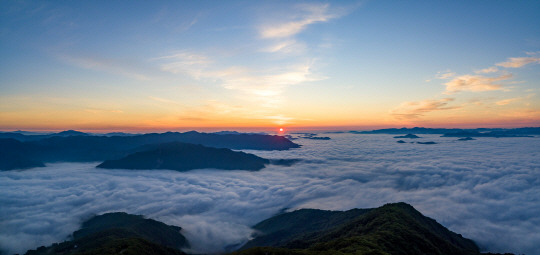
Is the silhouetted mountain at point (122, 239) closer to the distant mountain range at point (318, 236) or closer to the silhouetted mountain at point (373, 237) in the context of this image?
the distant mountain range at point (318, 236)

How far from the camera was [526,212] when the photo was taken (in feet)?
568

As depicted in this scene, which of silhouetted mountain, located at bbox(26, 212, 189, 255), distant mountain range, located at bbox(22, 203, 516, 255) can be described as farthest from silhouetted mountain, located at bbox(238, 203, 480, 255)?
silhouetted mountain, located at bbox(26, 212, 189, 255)

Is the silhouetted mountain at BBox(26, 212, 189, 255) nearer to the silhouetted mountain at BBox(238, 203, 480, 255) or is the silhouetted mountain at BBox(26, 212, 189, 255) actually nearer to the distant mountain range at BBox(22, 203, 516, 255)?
the distant mountain range at BBox(22, 203, 516, 255)

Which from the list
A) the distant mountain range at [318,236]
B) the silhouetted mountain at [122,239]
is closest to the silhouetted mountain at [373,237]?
the distant mountain range at [318,236]

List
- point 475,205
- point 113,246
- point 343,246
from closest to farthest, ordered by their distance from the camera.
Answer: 1. point 343,246
2. point 113,246
3. point 475,205

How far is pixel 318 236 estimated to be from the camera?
11000cm

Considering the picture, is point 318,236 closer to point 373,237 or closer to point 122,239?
point 373,237

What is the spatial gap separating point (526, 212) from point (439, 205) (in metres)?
50.4

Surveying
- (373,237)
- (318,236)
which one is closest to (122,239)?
(318,236)

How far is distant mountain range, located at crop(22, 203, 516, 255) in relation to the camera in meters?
68.9

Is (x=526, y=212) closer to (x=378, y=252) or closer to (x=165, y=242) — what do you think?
(x=378, y=252)

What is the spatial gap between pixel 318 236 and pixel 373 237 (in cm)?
4124

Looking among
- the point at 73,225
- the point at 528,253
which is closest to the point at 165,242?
the point at 73,225

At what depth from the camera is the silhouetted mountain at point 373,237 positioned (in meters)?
63.2
